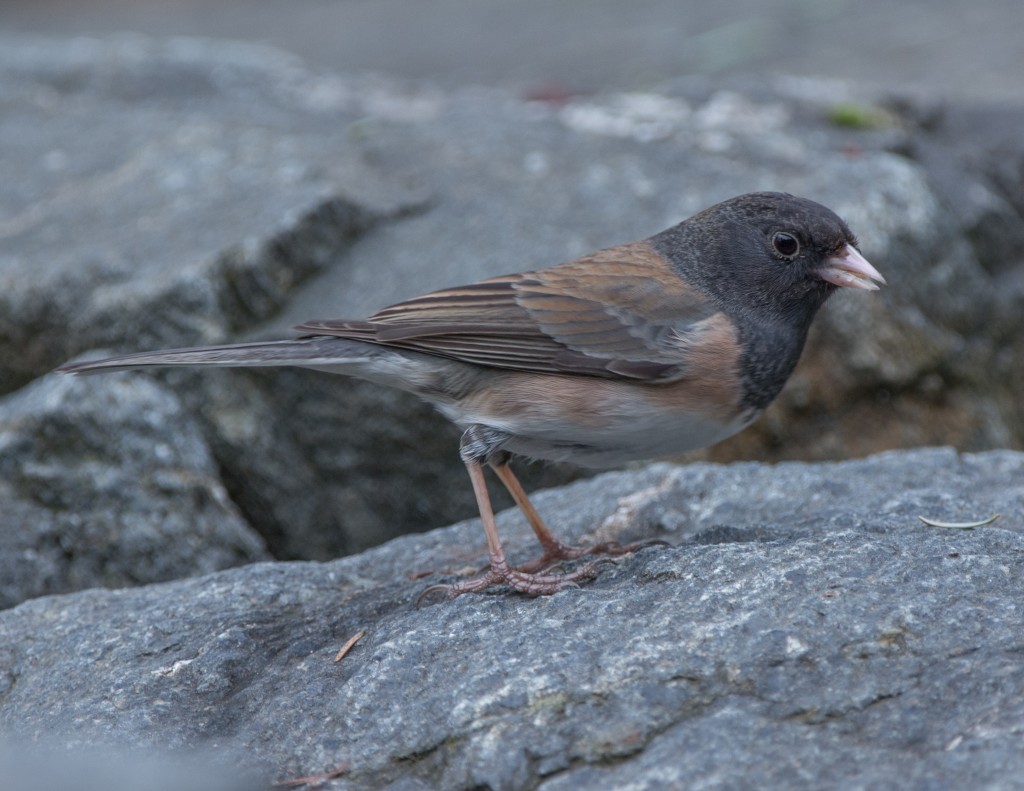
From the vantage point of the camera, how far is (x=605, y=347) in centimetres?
371

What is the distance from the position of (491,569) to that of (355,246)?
97.1 inches

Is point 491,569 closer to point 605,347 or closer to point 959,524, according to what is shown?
point 605,347

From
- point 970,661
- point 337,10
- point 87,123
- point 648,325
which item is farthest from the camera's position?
point 337,10

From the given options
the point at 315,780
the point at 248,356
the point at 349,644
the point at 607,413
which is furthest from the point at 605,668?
the point at 248,356

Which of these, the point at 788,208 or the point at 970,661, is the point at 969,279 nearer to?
the point at 788,208

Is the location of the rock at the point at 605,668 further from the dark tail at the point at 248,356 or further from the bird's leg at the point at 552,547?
the dark tail at the point at 248,356

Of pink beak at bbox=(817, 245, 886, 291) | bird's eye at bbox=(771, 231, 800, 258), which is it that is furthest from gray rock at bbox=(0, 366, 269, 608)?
pink beak at bbox=(817, 245, 886, 291)

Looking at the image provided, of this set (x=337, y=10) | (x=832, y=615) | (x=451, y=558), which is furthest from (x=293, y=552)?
(x=337, y=10)

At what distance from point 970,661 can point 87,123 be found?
19.2 ft

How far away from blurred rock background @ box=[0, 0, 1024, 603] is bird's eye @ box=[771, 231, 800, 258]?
145 centimetres

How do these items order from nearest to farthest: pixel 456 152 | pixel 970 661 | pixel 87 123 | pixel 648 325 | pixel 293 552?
pixel 970 661
pixel 648 325
pixel 293 552
pixel 456 152
pixel 87 123

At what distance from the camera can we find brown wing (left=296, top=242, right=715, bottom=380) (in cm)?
367

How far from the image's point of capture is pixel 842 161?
5.76m

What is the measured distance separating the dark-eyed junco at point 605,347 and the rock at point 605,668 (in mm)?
423
